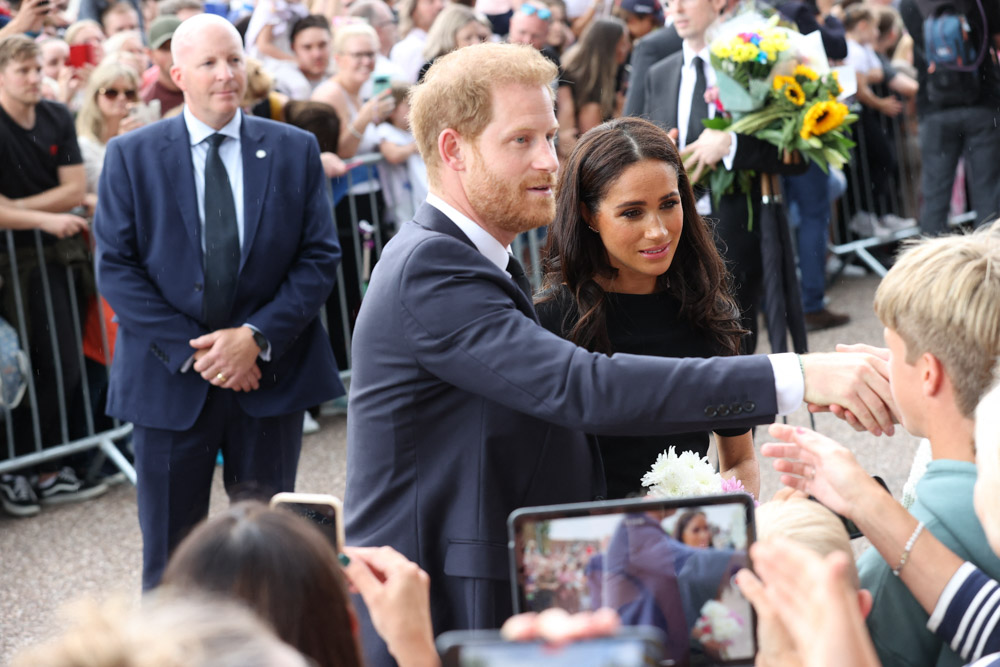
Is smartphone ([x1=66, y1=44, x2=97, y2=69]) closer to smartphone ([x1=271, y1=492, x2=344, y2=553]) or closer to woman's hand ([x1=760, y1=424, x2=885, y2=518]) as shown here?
smartphone ([x1=271, y1=492, x2=344, y2=553])

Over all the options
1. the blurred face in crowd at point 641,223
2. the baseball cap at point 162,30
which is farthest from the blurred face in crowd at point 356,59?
the blurred face in crowd at point 641,223

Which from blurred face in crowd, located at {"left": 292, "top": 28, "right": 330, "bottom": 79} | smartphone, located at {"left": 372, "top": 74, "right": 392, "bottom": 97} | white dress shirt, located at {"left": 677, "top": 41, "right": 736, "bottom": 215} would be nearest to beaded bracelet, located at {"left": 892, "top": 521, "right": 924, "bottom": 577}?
white dress shirt, located at {"left": 677, "top": 41, "right": 736, "bottom": 215}

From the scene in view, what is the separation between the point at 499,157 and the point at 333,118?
5.04 m

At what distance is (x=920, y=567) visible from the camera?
6.35 ft

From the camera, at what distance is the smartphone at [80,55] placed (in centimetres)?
796

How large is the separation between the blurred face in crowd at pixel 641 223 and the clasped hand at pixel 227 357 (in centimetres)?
169

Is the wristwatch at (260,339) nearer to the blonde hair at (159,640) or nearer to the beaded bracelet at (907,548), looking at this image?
the beaded bracelet at (907,548)

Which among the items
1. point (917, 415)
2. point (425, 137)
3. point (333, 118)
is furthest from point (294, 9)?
point (917, 415)

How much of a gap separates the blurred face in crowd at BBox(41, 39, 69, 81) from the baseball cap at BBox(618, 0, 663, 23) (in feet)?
14.4

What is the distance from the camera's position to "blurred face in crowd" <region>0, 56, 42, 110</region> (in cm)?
612

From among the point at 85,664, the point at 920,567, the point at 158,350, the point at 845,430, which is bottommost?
the point at 845,430

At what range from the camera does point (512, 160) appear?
2.67m

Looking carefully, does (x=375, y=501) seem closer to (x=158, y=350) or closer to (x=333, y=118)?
(x=158, y=350)

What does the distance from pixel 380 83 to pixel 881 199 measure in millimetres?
5023
